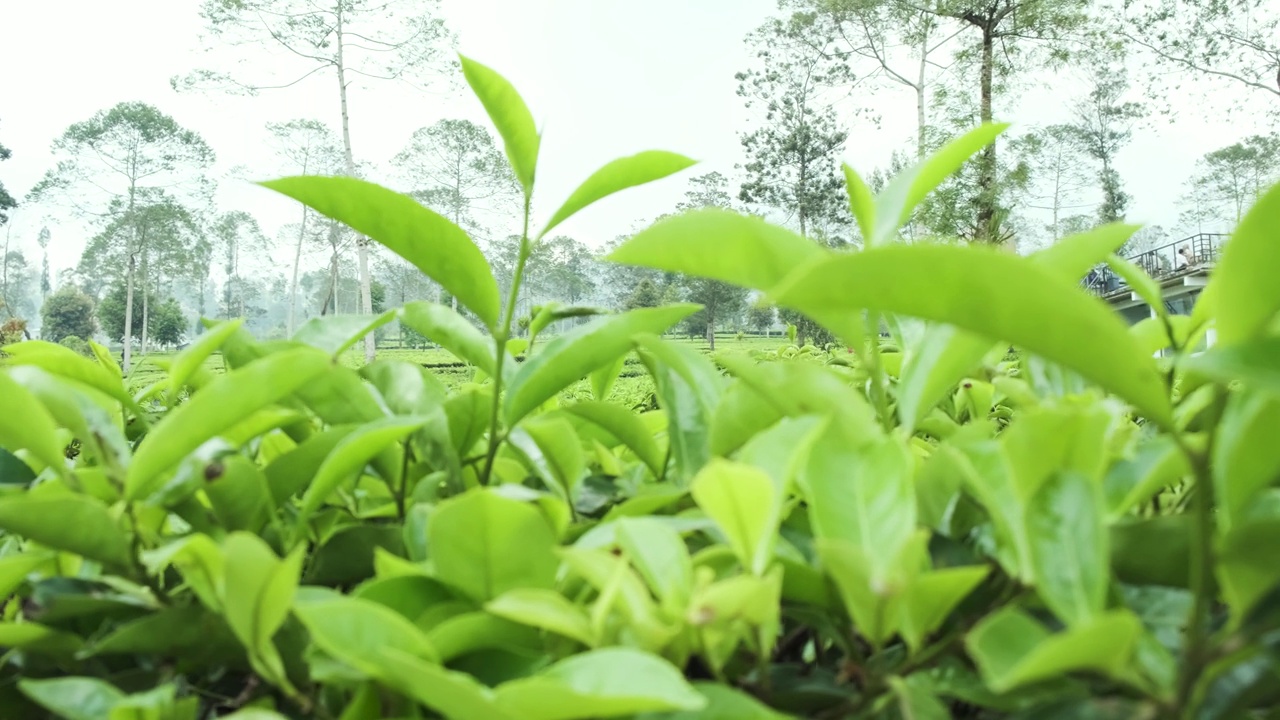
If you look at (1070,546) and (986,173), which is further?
(986,173)

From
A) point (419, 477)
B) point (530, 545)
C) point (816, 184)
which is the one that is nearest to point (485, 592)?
point (530, 545)

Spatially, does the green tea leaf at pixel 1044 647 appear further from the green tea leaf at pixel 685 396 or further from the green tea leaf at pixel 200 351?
the green tea leaf at pixel 200 351

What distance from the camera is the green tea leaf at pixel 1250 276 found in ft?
0.46

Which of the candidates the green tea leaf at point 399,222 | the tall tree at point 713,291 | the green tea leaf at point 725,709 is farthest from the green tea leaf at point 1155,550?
the tall tree at point 713,291

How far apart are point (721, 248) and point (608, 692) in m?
0.11

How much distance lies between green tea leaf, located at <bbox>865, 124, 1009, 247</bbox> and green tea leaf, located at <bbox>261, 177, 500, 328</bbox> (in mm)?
138

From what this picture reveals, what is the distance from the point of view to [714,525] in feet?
0.72

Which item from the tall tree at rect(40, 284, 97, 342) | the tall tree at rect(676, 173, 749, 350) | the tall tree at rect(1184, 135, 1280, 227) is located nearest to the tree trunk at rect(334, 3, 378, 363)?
the tall tree at rect(676, 173, 749, 350)

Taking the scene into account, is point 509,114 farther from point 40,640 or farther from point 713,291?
point 713,291

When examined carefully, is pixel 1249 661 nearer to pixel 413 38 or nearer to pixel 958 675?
pixel 958 675

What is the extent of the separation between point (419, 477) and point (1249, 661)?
0.93 feet

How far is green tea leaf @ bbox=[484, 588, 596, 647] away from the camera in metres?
0.17

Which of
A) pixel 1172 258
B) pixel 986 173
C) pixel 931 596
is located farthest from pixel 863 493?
pixel 1172 258

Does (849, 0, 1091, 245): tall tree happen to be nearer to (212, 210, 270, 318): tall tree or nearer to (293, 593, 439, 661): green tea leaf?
(293, 593, 439, 661): green tea leaf
